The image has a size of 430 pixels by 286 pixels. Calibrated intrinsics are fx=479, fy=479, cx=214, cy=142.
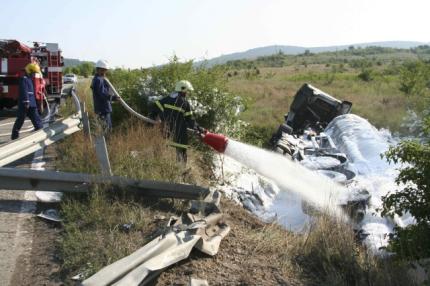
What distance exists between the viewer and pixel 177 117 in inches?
308

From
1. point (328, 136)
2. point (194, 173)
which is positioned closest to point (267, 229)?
point (194, 173)

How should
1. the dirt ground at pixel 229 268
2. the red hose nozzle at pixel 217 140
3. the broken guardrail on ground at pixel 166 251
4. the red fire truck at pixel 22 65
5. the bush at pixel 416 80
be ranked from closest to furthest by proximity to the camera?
1. the broken guardrail on ground at pixel 166 251
2. the dirt ground at pixel 229 268
3. the red hose nozzle at pixel 217 140
4. the red fire truck at pixel 22 65
5. the bush at pixel 416 80

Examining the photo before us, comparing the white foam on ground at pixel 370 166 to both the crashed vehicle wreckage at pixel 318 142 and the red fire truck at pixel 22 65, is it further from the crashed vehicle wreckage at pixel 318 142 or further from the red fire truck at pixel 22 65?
the red fire truck at pixel 22 65

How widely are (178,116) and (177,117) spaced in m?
0.02

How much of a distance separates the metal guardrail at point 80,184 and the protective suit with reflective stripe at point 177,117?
7.02 feet

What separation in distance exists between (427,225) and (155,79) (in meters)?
7.75

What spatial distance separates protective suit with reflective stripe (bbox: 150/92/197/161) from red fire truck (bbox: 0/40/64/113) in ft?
23.8

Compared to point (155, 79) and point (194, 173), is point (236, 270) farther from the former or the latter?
point (155, 79)

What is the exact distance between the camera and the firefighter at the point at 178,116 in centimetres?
780

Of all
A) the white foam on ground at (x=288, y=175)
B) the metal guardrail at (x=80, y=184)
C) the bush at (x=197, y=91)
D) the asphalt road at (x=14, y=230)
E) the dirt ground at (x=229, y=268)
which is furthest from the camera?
the bush at (x=197, y=91)

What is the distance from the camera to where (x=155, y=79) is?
11.0 m

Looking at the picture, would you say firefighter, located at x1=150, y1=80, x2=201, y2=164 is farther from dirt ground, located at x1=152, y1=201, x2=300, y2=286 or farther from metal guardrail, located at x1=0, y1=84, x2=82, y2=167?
dirt ground, located at x1=152, y1=201, x2=300, y2=286

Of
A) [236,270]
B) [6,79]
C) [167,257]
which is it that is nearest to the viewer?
[167,257]

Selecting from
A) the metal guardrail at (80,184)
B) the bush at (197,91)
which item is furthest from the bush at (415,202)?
the bush at (197,91)
